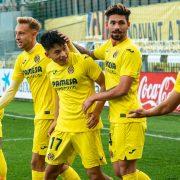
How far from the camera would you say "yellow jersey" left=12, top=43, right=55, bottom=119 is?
7.72m

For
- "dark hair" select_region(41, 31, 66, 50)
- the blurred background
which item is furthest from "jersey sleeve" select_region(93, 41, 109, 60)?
the blurred background

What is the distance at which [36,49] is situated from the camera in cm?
788

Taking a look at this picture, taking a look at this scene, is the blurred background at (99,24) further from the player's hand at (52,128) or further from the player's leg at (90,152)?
the player's leg at (90,152)

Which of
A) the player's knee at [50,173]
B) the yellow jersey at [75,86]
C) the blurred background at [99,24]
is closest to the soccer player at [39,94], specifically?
the player's knee at [50,173]

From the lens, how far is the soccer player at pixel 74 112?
7.01 metres

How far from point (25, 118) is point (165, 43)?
506 cm

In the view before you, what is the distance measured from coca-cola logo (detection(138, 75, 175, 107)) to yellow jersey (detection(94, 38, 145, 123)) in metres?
9.25

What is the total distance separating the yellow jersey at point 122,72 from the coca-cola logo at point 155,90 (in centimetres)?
925

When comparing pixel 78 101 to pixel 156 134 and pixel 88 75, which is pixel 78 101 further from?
pixel 156 134

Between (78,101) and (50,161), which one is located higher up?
(78,101)

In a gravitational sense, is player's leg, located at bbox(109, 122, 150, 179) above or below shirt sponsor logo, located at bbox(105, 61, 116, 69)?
below

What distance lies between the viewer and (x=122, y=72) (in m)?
6.80

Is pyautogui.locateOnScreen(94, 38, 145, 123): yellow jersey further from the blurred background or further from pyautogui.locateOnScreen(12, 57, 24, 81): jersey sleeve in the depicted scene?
the blurred background

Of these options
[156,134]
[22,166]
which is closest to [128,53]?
[22,166]
